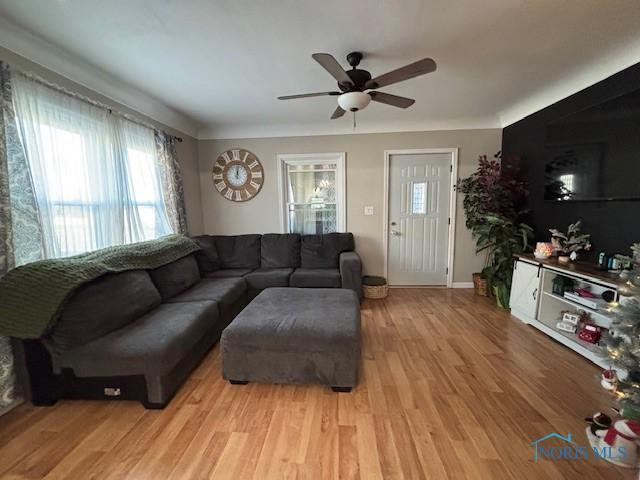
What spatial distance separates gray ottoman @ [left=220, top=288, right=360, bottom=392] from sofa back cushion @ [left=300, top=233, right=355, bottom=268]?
1713 mm

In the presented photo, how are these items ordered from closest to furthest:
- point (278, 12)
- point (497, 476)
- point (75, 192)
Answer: point (497, 476) → point (278, 12) → point (75, 192)

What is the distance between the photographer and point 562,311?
2475 mm

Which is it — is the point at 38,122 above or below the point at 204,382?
above

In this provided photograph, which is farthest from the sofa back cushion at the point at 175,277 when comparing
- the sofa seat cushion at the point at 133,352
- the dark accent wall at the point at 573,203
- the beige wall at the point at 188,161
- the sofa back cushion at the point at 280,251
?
the dark accent wall at the point at 573,203

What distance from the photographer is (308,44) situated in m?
1.89

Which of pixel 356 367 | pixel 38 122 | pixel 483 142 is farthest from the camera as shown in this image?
pixel 483 142

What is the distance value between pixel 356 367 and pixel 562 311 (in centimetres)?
225

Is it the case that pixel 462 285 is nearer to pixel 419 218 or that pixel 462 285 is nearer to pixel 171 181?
pixel 419 218

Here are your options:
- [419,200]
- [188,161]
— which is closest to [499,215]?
[419,200]

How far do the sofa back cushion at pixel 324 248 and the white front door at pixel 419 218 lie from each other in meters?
0.74

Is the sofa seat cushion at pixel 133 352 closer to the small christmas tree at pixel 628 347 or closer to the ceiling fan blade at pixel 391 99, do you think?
the ceiling fan blade at pixel 391 99

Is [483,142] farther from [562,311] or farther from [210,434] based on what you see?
[210,434]

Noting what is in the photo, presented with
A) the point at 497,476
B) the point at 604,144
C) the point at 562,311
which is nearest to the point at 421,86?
the point at 604,144

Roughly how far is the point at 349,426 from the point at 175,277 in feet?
6.80
